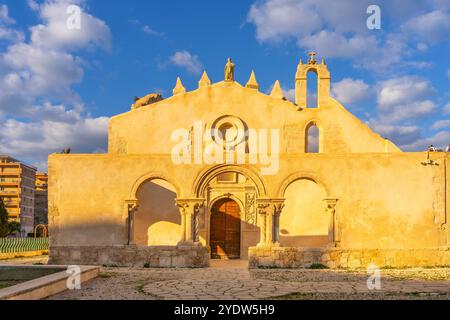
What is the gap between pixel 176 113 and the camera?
2191 centimetres

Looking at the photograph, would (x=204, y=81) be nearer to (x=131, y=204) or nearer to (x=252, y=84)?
(x=252, y=84)

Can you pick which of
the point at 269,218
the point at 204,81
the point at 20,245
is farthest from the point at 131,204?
the point at 20,245

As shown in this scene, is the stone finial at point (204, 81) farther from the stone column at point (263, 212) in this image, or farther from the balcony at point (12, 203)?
the balcony at point (12, 203)

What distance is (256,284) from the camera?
11.7 m

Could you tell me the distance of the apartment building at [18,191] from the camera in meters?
69.9

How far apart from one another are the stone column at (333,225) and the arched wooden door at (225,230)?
6097 millimetres

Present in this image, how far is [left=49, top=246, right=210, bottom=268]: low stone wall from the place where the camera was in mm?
16109

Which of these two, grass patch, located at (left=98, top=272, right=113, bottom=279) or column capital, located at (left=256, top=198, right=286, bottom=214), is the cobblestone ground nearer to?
grass patch, located at (left=98, top=272, right=113, bottom=279)

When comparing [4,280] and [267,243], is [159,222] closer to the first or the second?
[267,243]

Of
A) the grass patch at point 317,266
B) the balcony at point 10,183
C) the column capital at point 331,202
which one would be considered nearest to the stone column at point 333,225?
the column capital at point 331,202

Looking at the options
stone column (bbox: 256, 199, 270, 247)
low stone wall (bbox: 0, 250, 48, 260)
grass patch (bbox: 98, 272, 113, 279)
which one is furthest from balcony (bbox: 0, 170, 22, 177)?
grass patch (bbox: 98, 272, 113, 279)

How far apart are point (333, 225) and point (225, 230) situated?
21.4 feet
